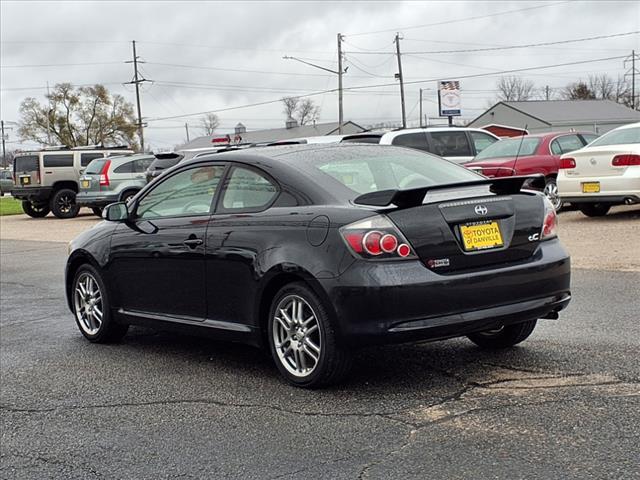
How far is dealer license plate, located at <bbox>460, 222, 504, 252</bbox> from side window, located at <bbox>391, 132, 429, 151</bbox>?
10.8m

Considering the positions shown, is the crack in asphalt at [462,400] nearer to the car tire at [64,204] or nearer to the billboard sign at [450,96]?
the car tire at [64,204]

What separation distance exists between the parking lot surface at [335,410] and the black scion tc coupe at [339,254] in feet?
1.10

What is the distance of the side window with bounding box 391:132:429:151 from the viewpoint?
15.9 metres

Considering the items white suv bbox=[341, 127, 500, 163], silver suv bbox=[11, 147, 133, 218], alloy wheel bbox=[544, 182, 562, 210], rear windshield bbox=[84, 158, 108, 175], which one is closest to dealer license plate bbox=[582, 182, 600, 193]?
alloy wheel bbox=[544, 182, 562, 210]

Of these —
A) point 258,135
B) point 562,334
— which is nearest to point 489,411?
point 562,334

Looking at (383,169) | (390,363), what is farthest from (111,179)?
(390,363)

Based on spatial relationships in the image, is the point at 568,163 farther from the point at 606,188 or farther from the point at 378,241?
the point at 378,241

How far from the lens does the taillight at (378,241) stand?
191 inches

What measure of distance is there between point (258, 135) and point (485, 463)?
8900 cm

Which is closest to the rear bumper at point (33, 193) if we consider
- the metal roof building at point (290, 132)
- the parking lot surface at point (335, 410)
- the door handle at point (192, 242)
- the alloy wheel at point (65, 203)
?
the alloy wheel at point (65, 203)

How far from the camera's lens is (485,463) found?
3.85 m

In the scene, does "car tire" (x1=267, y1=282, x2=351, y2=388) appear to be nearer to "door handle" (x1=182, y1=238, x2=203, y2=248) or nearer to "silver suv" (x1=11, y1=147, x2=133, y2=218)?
"door handle" (x1=182, y1=238, x2=203, y2=248)

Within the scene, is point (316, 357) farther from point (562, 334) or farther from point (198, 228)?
point (562, 334)

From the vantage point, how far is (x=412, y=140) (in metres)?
16.2
